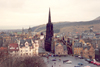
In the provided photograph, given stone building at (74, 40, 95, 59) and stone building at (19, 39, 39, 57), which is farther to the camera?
stone building at (74, 40, 95, 59)

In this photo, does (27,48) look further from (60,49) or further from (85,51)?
(85,51)

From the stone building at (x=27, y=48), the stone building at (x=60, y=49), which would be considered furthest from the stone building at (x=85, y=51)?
the stone building at (x=27, y=48)

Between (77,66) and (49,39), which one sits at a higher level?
(49,39)

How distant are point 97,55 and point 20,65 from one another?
1223 cm

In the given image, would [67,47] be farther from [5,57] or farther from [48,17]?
[5,57]

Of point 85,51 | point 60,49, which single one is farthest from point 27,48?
point 85,51

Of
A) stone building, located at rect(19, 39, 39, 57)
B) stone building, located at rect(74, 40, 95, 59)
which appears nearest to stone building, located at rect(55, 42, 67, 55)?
stone building, located at rect(74, 40, 95, 59)

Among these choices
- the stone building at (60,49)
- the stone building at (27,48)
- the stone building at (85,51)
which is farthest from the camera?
the stone building at (60,49)

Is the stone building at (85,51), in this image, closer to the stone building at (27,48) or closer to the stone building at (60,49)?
the stone building at (60,49)

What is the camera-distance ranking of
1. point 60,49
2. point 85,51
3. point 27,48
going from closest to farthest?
point 27,48, point 85,51, point 60,49

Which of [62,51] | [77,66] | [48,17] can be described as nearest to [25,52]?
[62,51]

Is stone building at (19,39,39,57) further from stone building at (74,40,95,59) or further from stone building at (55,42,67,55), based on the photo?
stone building at (74,40,95,59)

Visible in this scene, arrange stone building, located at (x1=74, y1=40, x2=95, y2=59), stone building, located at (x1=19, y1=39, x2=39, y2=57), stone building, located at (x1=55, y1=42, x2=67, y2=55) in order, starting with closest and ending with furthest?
stone building, located at (x1=19, y1=39, x2=39, y2=57), stone building, located at (x1=74, y1=40, x2=95, y2=59), stone building, located at (x1=55, y1=42, x2=67, y2=55)

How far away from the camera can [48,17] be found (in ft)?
81.1
